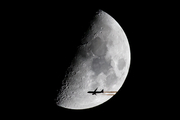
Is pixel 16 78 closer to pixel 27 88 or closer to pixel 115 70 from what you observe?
pixel 27 88

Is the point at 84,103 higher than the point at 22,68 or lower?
lower

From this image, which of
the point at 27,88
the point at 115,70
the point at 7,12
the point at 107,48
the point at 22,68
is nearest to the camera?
the point at 7,12

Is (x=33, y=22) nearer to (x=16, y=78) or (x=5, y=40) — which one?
(x=5, y=40)

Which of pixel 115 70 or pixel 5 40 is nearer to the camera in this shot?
pixel 5 40

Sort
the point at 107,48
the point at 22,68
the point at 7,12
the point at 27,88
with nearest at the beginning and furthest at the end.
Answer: the point at 7,12, the point at 22,68, the point at 27,88, the point at 107,48

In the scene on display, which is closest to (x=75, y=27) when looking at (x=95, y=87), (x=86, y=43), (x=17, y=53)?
(x=86, y=43)

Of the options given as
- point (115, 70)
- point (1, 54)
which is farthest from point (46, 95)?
point (115, 70)

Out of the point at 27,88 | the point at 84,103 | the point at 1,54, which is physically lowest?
the point at 84,103

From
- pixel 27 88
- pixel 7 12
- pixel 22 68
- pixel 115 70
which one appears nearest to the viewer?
pixel 7 12

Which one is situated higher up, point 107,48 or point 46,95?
point 107,48
